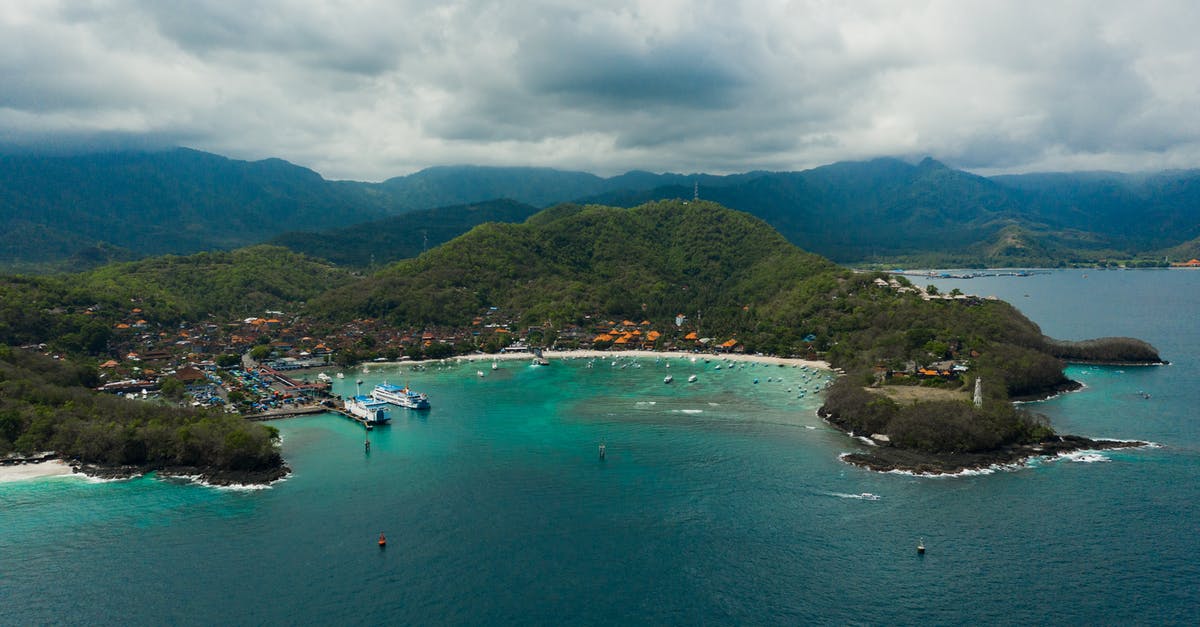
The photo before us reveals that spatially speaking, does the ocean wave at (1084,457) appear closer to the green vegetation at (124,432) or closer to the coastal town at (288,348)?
the coastal town at (288,348)

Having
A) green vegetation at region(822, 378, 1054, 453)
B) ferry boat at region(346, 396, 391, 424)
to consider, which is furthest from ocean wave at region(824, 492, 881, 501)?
ferry boat at region(346, 396, 391, 424)

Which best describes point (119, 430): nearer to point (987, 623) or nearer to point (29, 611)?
point (29, 611)

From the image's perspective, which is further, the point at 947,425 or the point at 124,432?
the point at 947,425

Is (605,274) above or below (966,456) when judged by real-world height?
above

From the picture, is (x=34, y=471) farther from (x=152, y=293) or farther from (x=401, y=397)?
(x=152, y=293)

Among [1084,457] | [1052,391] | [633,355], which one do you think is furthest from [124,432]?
[1052,391]

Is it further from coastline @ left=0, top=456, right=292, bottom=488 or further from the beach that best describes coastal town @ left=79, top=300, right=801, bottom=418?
coastline @ left=0, top=456, right=292, bottom=488
